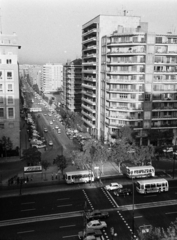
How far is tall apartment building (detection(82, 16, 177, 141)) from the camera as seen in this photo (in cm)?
5238

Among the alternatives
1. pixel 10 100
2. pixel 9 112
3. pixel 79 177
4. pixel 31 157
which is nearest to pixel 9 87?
pixel 10 100

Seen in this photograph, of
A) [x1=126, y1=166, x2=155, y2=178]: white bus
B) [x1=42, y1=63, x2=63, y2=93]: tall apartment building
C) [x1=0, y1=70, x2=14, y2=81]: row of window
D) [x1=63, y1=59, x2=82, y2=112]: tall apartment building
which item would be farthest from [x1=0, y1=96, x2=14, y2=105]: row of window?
[x1=42, y1=63, x2=63, y2=93]: tall apartment building

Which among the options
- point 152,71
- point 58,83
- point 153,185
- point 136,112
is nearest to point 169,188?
Result: point 153,185

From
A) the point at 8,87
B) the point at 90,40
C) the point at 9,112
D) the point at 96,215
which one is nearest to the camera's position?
the point at 96,215

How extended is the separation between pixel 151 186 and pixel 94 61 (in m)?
35.4

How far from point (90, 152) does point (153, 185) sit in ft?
35.5

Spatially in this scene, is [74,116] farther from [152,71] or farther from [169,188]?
[169,188]

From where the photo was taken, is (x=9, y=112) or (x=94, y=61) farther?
(x=94, y=61)

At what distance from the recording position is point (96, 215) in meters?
28.2

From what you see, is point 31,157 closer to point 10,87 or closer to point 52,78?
point 10,87

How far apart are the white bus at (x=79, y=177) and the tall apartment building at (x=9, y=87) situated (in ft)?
54.2

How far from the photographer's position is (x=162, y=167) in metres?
45.7

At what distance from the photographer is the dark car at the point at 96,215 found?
2806cm

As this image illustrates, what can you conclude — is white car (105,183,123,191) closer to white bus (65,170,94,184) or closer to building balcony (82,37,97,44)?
white bus (65,170,94,184)
